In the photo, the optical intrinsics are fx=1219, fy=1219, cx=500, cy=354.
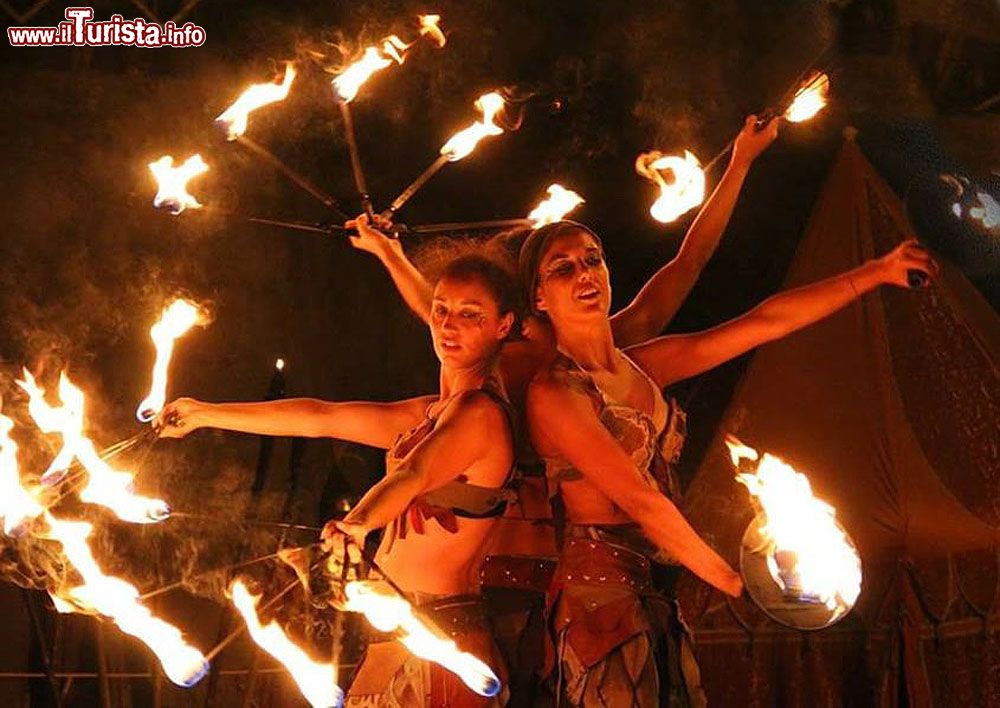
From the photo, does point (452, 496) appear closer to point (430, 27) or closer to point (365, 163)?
point (430, 27)

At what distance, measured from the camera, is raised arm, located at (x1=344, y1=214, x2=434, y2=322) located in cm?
316

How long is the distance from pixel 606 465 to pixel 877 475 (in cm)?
240

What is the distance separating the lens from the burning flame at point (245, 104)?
3209 mm

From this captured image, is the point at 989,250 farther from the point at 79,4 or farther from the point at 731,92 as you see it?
the point at 79,4

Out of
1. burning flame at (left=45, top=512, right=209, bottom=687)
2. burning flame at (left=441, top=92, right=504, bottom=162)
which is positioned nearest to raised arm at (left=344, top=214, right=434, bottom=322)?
burning flame at (left=441, top=92, right=504, bottom=162)

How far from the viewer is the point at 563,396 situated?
2.54 m

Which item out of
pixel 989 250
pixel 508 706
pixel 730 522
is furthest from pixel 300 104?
pixel 508 706

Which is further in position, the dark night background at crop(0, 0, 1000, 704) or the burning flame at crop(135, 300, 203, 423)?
the dark night background at crop(0, 0, 1000, 704)

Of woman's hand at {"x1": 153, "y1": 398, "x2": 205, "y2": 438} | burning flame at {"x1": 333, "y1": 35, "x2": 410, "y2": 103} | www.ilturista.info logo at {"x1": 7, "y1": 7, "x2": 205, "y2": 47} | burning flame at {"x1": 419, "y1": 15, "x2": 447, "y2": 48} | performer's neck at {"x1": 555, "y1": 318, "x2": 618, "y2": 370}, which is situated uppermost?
www.ilturista.info logo at {"x1": 7, "y1": 7, "x2": 205, "y2": 47}

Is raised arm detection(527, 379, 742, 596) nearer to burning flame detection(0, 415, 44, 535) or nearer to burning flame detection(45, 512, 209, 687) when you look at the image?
burning flame detection(45, 512, 209, 687)

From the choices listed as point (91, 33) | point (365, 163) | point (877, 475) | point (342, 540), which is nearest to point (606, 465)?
point (342, 540)

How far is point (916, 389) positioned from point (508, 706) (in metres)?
2.50

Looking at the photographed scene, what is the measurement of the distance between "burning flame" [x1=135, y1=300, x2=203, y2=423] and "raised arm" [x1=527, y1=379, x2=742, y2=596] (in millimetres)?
1002

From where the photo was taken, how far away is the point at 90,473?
2781mm
